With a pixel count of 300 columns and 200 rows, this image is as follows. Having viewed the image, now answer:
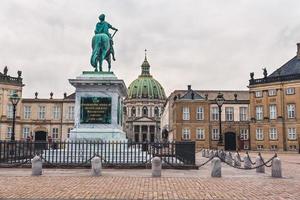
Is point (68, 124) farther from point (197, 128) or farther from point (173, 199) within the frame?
point (173, 199)

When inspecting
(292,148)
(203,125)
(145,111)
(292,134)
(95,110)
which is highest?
(145,111)

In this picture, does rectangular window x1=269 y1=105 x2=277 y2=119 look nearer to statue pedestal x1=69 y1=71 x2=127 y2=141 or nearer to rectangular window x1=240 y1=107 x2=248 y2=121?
rectangular window x1=240 y1=107 x2=248 y2=121

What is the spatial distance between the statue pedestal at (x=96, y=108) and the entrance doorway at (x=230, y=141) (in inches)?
2026

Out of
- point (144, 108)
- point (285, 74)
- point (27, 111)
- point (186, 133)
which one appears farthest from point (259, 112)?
point (144, 108)

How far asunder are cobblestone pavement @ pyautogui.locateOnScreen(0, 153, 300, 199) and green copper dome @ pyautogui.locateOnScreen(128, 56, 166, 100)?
155m

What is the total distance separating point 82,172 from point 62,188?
5.17 meters

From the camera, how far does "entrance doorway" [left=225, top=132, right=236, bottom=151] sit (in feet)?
231

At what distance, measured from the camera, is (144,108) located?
16888 centimetres

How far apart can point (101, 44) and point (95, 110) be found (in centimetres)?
444

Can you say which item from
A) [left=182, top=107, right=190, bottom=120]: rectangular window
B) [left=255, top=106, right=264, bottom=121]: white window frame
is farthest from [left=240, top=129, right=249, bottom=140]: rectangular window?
[left=182, top=107, right=190, bottom=120]: rectangular window

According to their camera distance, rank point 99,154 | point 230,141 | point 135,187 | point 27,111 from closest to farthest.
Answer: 1. point 135,187
2. point 99,154
3. point 230,141
4. point 27,111

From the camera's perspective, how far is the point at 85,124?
21.6 m

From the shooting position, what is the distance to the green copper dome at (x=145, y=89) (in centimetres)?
17188

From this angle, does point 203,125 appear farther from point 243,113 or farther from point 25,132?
point 25,132
